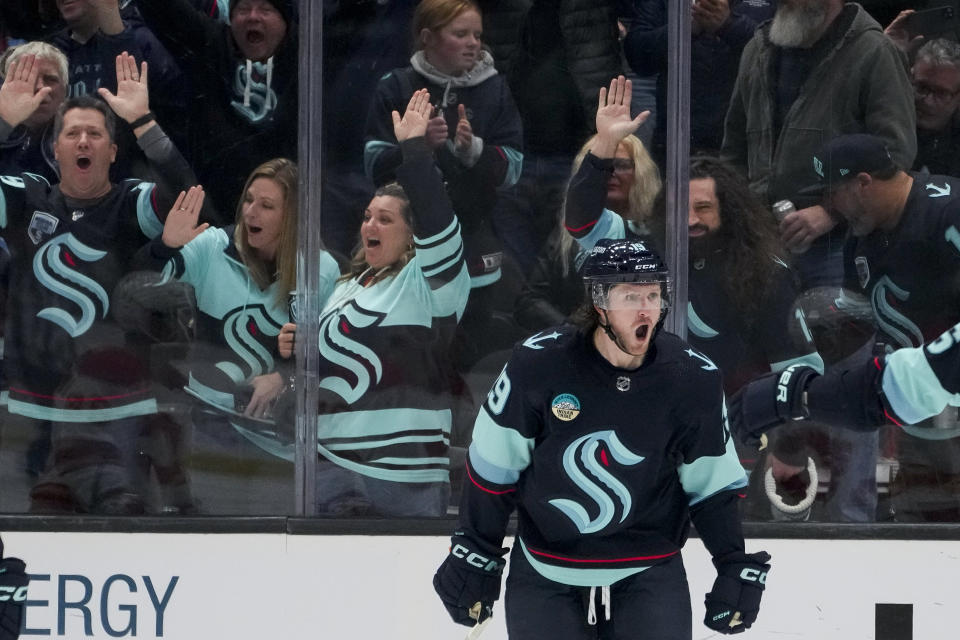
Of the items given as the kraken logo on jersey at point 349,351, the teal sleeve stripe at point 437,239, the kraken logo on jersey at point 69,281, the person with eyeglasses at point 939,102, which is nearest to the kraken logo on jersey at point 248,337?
the kraken logo on jersey at point 349,351

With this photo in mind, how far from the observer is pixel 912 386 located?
3.30m

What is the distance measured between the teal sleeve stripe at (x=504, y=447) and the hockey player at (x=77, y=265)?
1.64 metres

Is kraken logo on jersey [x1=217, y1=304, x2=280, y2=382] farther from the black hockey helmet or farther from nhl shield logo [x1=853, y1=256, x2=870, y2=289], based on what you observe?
nhl shield logo [x1=853, y1=256, x2=870, y2=289]

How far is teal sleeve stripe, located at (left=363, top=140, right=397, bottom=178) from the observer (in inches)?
169

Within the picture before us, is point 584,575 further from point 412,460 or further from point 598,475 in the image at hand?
point 412,460

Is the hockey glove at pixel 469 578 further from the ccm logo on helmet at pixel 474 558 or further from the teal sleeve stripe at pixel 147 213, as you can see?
the teal sleeve stripe at pixel 147 213

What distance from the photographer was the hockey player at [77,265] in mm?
4309

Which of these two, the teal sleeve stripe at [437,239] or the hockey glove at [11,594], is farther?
Result: the teal sleeve stripe at [437,239]

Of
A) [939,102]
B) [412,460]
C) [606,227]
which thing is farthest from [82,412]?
[939,102]

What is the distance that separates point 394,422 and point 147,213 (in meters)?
1.02

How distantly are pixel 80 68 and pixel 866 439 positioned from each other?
107 inches

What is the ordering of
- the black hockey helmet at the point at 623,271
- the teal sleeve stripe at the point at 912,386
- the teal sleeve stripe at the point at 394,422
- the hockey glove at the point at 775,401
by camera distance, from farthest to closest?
the teal sleeve stripe at the point at 394,422
the hockey glove at the point at 775,401
the teal sleeve stripe at the point at 912,386
the black hockey helmet at the point at 623,271

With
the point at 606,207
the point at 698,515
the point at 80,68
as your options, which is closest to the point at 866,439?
the point at 606,207

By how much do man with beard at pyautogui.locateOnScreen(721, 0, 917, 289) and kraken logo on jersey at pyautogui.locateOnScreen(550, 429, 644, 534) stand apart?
5.02ft
